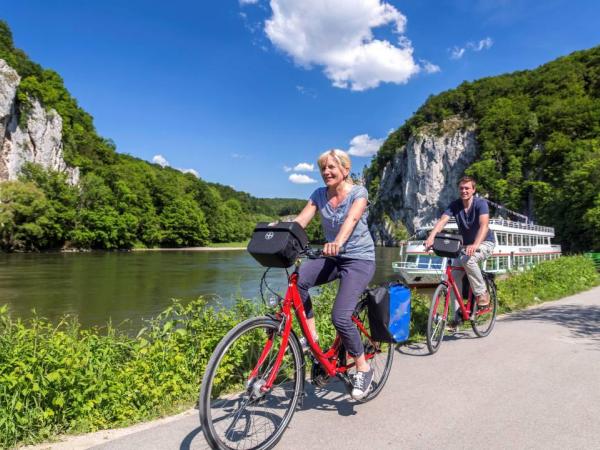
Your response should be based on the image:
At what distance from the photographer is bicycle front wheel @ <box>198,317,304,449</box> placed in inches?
101

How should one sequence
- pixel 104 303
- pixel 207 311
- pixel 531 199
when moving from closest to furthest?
pixel 207 311 < pixel 104 303 < pixel 531 199

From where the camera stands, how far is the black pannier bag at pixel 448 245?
5566mm

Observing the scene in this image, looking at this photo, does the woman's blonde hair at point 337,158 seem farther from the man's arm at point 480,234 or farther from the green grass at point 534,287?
the green grass at point 534,287

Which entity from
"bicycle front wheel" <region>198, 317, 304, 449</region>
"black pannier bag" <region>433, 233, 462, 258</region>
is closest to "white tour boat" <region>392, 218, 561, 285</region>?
"black pannier bag" <region>433, 233, 462, 258</region>

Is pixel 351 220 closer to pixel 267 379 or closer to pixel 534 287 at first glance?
pixel 267 379

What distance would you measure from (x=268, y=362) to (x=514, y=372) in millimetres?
2886

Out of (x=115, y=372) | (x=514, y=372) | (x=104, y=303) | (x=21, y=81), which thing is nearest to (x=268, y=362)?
(x=115, y=372)

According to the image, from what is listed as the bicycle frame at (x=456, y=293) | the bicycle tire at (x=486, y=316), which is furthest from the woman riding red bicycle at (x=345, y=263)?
the bicycle tire at (x=486, y=316)

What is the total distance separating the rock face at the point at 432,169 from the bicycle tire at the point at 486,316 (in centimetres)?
9674

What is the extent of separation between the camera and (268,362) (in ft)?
9.83

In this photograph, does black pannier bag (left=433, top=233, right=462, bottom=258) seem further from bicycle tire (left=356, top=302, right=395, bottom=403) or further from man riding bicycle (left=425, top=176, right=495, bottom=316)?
bicycle tire (left=356, top=302, right=395, bottom=403)

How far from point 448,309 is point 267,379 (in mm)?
3498

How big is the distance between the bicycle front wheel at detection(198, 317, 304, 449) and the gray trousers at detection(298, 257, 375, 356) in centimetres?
41

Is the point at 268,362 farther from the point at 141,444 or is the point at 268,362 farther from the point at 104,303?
the point at 104,303
